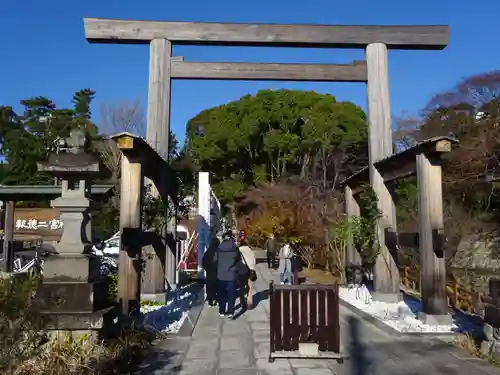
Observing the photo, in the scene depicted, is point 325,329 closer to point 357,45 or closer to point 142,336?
point 142,336

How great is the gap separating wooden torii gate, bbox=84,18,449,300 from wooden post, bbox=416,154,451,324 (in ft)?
6.83

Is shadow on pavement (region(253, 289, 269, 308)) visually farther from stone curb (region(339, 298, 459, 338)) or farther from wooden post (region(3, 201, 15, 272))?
wooden post (region(3, 201, 15, 272))

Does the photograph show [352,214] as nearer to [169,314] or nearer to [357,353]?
[169,314]

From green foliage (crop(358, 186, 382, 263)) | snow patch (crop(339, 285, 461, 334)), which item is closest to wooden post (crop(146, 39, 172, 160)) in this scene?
green foliage (crop(358, 186, 382, 263))

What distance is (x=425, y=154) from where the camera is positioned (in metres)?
7.43

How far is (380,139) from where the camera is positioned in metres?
9.80

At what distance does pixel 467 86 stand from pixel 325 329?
19.0m

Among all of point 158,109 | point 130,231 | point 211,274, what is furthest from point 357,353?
point 158,109

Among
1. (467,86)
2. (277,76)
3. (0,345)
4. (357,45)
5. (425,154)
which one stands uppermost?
(467,86)

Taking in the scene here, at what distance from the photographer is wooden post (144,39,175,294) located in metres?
9.48

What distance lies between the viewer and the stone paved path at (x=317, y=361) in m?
5.03

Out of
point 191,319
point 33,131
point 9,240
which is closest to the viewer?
point 191,319

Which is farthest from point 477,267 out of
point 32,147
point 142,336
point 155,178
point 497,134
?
point 32,147

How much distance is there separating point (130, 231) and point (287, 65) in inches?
202
